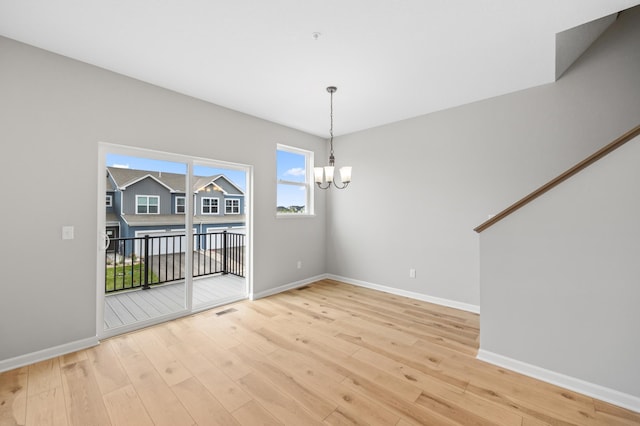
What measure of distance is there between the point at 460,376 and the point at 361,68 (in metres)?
3.02

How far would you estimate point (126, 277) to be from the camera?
4102 mm

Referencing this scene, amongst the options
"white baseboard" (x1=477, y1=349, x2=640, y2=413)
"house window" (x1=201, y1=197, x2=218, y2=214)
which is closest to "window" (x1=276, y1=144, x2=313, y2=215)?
"house window" (x1=201, y1=197, x2=218, y2=214)

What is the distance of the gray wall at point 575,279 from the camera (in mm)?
1831

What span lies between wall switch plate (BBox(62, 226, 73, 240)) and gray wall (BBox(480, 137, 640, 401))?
400 cm

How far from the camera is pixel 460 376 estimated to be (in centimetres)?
214

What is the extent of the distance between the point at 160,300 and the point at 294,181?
283 cm

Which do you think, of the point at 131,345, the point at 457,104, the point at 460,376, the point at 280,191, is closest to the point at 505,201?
the point at 457,104

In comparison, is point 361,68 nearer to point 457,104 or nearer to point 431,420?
point 457,104

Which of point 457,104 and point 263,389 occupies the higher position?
point 457,104

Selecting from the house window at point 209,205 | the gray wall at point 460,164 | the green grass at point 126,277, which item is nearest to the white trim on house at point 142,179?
the house window at point 209,205

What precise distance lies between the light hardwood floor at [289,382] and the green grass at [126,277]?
142cm

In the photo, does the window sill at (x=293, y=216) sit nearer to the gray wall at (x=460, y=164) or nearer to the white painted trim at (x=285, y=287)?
the gray wall at (x=460, y=164)

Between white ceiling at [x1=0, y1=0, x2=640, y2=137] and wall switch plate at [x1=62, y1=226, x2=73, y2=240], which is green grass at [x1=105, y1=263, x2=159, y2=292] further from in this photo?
white ceiling at [x1=0, y1=0, x2=640, y2=137]

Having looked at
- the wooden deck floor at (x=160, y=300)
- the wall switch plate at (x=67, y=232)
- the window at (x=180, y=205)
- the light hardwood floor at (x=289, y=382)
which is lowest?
the light hardwood floor at (x=289, y=382)
